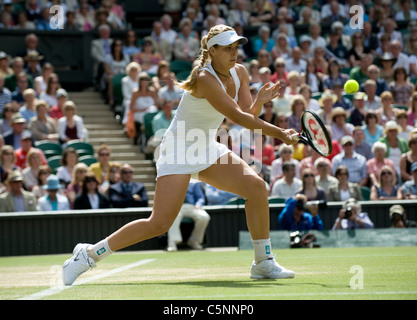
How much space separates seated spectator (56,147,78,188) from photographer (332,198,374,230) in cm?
430

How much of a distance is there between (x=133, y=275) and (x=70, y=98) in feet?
35.1

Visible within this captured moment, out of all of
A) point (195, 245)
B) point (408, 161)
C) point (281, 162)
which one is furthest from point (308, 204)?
point (408, 161)

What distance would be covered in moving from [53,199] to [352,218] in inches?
176

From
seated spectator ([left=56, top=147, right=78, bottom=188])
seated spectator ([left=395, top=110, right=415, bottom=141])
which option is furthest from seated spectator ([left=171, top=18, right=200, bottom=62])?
seated spectator ([left=56, top=147, right=78, bottom=188])

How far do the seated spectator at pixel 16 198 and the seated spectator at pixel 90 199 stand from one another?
2.21ft

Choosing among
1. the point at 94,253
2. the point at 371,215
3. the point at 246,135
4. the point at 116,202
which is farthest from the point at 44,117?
the point at 94,253

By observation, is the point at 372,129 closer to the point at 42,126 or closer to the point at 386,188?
the point at 386,188

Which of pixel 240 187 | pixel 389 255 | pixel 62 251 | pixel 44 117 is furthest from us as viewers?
pixel 44 117

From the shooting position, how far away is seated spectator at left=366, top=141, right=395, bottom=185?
13.2 m

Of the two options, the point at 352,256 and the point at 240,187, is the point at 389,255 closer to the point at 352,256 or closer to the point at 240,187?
the point at 352,256

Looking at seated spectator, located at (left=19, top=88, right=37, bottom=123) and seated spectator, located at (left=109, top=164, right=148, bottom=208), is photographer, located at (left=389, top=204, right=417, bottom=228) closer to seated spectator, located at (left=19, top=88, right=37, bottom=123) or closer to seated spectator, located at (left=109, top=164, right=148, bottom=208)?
seated spectator, located at (left=109, top=164, right=148, bottom=208)

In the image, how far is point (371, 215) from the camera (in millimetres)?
12125

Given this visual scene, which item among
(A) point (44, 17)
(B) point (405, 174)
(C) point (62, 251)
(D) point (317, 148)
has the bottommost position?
(C) point (62, 251)

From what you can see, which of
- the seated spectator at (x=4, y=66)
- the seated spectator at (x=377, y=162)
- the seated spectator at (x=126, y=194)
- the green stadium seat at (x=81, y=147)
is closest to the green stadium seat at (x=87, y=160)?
the green stadium seat at (x=81, y=147)
